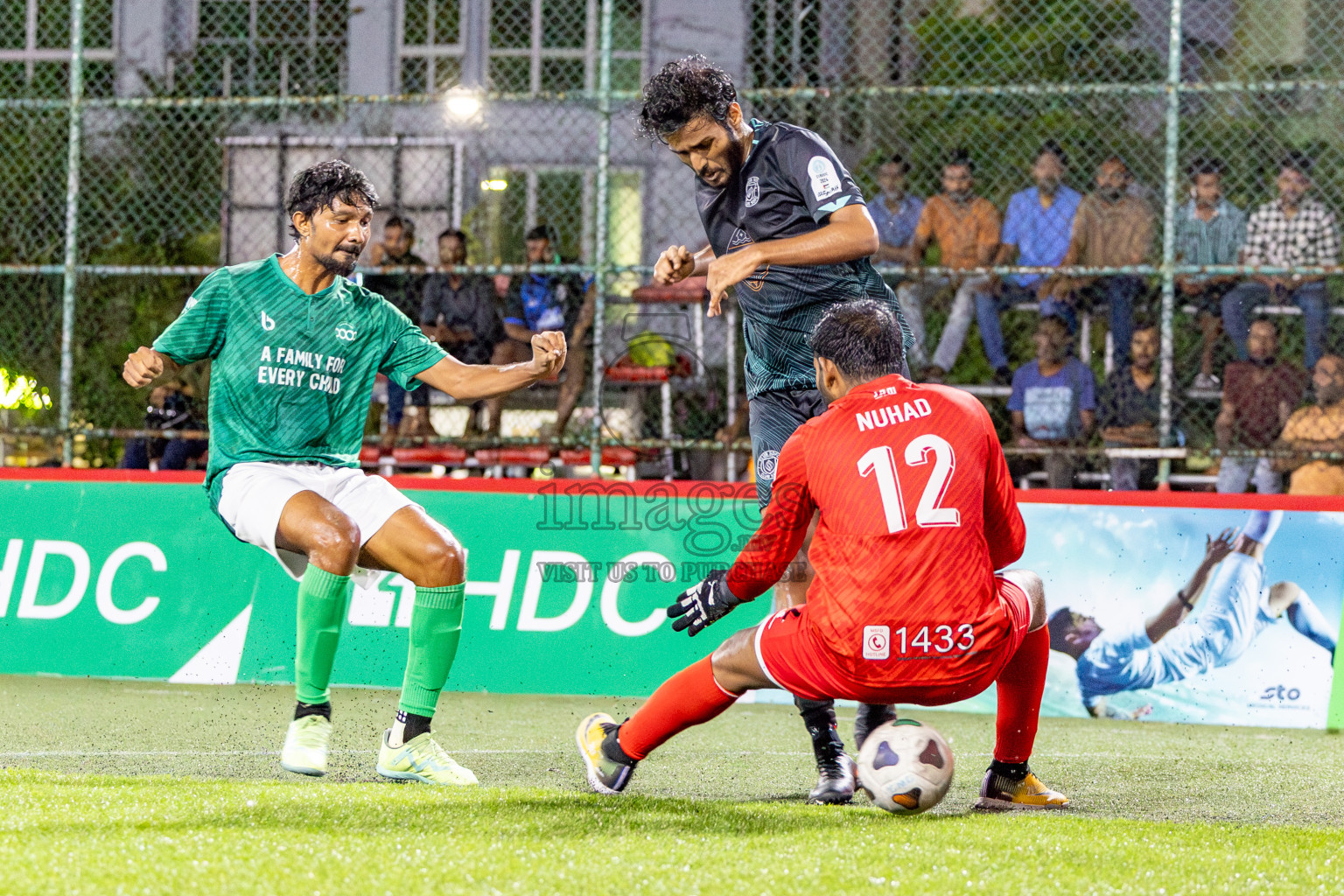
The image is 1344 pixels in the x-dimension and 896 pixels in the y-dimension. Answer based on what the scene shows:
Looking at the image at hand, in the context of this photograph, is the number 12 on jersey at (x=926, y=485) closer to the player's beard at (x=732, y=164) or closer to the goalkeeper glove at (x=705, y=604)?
the goalkeeper glove at (x=705, y=604)

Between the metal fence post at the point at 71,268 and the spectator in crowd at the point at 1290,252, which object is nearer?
the metal fence post at the point at 71,268

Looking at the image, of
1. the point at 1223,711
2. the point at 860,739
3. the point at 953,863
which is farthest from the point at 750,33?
the point at 953,863

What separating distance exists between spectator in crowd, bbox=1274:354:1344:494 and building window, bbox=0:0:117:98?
1190 centimetres

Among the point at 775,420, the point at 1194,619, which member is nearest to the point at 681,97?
the point at 775,420

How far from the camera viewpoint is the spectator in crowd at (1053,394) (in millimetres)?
8820

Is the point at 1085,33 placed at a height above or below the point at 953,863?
above

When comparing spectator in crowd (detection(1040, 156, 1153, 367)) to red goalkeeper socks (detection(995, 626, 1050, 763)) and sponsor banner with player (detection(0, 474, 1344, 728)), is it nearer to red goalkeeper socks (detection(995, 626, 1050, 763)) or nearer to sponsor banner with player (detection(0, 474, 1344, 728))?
sponsor banner with player (detection(0, 474, 1344, 728))

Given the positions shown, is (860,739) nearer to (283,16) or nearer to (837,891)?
(837,891)

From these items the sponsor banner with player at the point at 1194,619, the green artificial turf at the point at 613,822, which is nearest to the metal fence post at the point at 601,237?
the green artificial turf at the point at 613,822

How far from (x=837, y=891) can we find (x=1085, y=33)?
11118 mm

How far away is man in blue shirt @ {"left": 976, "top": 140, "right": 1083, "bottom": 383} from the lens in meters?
9.24

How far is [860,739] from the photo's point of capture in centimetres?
479

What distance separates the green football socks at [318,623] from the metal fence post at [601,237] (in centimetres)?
331

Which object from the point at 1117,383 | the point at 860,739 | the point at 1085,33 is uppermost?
the point at 1085,33
